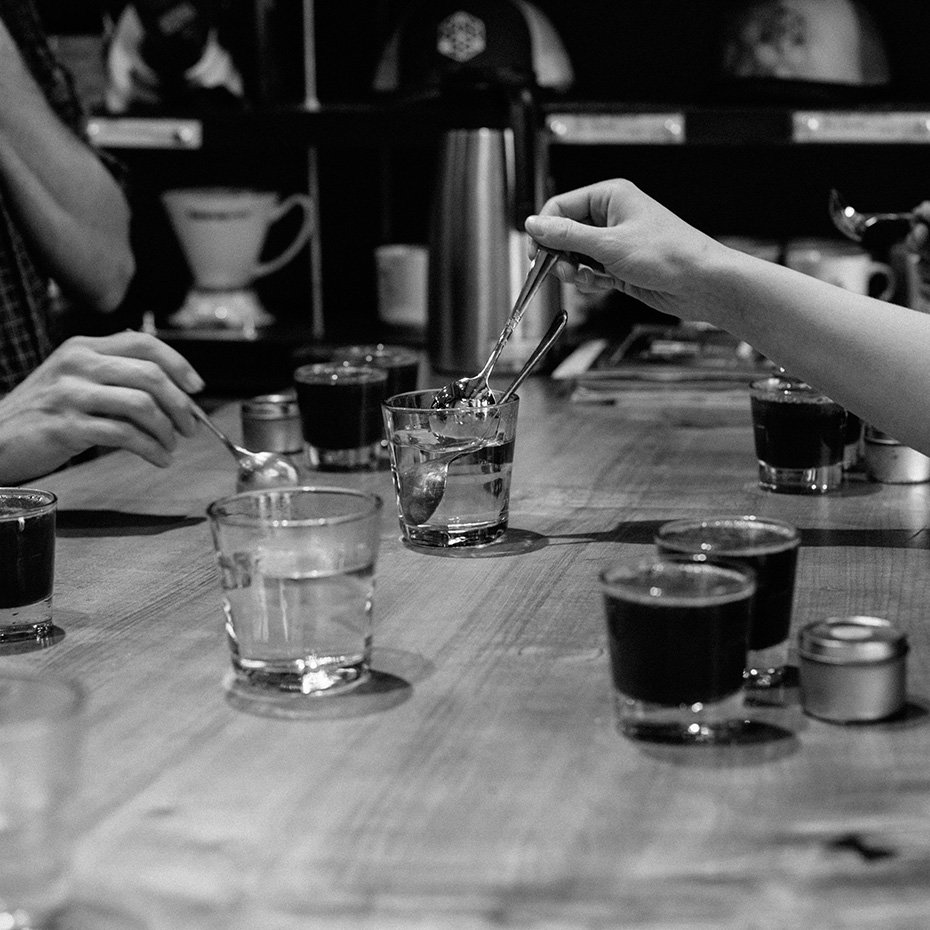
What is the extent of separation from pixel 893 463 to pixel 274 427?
65 centimetres

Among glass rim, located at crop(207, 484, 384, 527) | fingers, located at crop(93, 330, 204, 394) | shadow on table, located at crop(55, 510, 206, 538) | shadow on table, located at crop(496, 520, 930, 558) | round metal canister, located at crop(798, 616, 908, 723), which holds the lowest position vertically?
shadow on table, located at crop(55, 510, 206, 538)

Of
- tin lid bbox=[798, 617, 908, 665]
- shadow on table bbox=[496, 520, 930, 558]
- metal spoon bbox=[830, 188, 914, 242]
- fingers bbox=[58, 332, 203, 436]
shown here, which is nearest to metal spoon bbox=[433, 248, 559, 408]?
shadow on table bbox=[496, 520, 930, 558]

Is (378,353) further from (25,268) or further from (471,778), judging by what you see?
(471,778)

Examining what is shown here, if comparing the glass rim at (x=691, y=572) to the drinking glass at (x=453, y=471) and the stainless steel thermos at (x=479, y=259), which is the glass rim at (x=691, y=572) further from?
the stainless steel thermos at (x=479, y=259)

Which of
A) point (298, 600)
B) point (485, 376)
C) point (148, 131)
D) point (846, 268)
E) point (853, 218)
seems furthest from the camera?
point (148, 131)

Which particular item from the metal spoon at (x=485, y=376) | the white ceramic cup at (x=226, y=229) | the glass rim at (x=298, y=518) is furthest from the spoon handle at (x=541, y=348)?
the white ceramic cup at (x=226, y=229)

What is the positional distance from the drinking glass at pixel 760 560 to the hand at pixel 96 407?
0.61 m

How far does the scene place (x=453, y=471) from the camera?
1.23 metres

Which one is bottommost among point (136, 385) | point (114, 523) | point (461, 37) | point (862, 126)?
point (114, 523)

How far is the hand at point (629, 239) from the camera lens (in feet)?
4.14

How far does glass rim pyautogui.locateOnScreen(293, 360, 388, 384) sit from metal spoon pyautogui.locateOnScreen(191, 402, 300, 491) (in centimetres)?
12

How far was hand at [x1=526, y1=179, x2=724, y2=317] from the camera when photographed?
1262mm

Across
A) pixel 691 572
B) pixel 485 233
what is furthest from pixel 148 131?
pixel 691 572

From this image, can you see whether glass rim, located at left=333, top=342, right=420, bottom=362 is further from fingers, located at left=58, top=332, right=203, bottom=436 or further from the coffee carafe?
the coffee carafe
